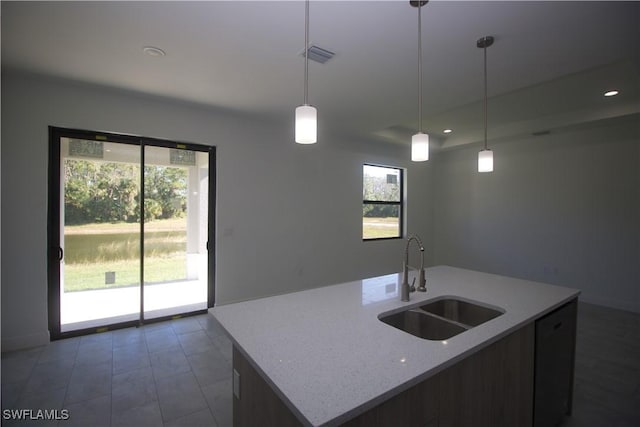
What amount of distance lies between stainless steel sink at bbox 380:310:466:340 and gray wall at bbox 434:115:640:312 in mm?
4271

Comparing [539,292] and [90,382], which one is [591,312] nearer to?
[539,292]

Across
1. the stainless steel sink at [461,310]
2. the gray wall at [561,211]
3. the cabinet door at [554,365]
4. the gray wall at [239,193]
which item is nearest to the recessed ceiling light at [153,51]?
the gray wall at [239,193]

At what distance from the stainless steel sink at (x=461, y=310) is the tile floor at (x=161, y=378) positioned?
37.7 inches

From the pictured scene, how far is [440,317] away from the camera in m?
1.62

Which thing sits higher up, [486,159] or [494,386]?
[486,159]

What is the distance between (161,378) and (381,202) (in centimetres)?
441

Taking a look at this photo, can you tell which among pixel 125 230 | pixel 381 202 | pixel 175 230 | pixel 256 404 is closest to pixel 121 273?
pixel 125 230

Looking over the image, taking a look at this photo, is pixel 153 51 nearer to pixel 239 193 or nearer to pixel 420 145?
pixel 239 193

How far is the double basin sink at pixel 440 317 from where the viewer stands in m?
1.58

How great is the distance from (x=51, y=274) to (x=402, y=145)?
18.4 ft

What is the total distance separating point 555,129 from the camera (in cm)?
419

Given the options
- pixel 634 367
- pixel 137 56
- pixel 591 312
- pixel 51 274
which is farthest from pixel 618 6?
pixel 51 274

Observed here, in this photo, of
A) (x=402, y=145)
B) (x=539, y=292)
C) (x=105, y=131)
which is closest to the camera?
(x=539, y=292)

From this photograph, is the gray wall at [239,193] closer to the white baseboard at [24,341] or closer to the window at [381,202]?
the white baseboard at [24,341]
